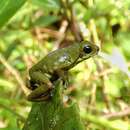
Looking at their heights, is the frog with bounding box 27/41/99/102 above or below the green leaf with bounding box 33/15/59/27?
below

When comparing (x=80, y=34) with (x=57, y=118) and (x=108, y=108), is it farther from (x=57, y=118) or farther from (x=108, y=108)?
(x=57, y=118)

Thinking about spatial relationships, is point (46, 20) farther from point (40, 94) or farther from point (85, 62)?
point (40, 94)

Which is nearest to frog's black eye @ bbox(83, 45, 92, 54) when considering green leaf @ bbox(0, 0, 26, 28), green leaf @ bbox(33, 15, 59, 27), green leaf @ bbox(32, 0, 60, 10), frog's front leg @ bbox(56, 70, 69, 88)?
frog's front leg @ bbox(56, 70, 69, 88)

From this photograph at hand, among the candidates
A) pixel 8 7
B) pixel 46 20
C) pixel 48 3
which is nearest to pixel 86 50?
pixel 8 7

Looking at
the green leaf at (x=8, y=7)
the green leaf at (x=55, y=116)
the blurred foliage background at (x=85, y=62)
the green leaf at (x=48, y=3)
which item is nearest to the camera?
the green leaf at (x=55, y=116)

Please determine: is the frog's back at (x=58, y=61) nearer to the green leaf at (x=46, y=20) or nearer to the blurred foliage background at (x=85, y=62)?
the blurred foliage background at (x=85, y=62)

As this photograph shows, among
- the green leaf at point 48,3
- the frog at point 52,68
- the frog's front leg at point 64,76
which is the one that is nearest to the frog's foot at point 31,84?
the frog at point 52,68

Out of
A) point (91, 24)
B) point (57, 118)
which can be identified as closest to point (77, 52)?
point (57, 118)

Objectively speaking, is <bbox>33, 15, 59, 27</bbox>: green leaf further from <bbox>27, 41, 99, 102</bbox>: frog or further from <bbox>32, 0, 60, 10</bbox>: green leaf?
<bbox>27, 41, 99, 102</bbox>: frog
